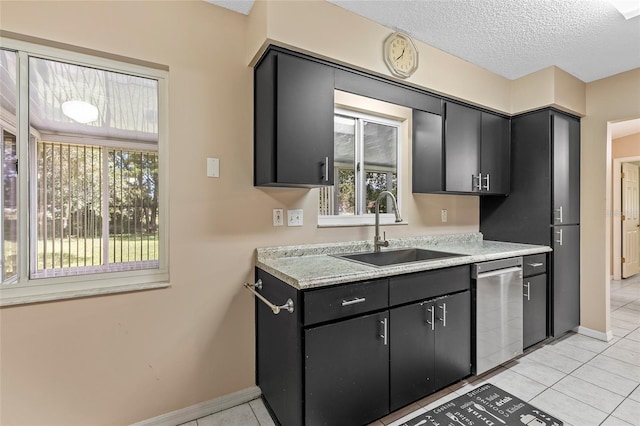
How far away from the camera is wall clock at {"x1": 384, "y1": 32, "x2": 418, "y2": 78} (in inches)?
84.0

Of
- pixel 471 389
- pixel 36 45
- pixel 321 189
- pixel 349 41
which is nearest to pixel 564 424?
pixel 471 389

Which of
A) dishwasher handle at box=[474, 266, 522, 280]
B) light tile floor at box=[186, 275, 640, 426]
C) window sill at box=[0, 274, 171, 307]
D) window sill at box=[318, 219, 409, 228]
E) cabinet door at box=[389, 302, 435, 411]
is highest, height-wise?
window sill at box=[318, 219, 409, 228]

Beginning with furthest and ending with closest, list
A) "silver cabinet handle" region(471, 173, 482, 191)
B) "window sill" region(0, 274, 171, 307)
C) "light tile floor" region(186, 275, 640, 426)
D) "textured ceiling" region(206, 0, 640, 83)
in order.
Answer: "silver cabinet handle" region(471, 173, 482, 191) < "textured ceiling" region(206, 0, 640, 83) < "light tile floor" region(186, 275, 640, 426) < "window sill" region(0, 274, 171, 307)

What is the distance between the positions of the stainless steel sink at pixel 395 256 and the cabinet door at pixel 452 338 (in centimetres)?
38

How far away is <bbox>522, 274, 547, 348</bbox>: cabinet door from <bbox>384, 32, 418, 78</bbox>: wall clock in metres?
1.98

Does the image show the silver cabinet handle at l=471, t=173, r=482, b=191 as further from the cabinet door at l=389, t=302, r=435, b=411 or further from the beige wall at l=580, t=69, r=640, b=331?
the cabinet door at l=389, t=302, r=435, b=411

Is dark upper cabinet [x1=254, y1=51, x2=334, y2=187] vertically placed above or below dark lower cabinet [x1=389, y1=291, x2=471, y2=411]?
above

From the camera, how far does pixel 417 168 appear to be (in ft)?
9.05

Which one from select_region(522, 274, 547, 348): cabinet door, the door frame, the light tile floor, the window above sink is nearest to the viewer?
the light tile floor

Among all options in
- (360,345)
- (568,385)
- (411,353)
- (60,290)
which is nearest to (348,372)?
(360,345)

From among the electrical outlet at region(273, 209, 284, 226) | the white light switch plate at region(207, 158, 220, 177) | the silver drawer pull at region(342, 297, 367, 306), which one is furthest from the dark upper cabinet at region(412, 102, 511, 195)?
the white light switch plate at region(207, 158, 220, 177)

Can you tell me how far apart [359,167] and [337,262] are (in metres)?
0.98

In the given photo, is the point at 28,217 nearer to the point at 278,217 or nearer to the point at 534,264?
the point at 278,217

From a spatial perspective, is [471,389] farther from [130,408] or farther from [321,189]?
[130,408]
